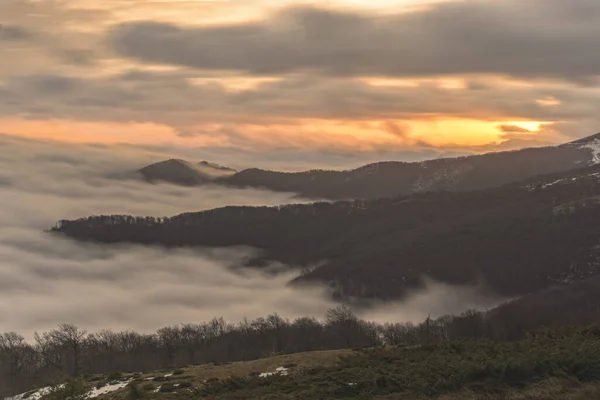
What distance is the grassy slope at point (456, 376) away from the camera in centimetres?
2512

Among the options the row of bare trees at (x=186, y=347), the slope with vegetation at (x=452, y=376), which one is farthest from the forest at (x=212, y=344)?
the slope with vegetation at (x=452, y=376)

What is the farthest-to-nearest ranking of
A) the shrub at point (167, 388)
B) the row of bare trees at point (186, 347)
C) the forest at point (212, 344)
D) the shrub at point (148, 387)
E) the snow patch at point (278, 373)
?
the row of bare trees at point (186, 347) → the forest at point (212, 344) → the shrub at point (148, 387) → the shrub at point (167, 388) → the snow patch at point (278, 373)

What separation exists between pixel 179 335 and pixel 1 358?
4342cm

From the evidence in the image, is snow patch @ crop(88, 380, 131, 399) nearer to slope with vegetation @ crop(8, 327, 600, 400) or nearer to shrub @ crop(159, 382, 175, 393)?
shrub @ crop(159, 382, 175, 393)

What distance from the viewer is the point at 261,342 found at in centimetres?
14238

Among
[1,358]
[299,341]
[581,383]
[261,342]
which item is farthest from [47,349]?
[581,383]

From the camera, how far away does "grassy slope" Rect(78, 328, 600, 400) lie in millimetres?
25125

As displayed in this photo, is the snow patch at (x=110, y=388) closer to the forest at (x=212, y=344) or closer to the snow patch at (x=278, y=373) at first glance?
the snow patch at (x=278, y=373)

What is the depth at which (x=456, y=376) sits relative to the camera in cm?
2758

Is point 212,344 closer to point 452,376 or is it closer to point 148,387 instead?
point 148,387

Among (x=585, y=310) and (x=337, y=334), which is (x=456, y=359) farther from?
(x=585, y=310)

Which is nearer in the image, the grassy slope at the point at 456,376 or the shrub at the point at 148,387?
the grassy slope at the point at 456,376

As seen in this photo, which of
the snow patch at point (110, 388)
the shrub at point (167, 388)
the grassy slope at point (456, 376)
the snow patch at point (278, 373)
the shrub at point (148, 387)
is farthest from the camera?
the snow patch at point (110, 388)

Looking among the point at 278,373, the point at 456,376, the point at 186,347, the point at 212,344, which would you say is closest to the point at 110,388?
the point at 278,373
